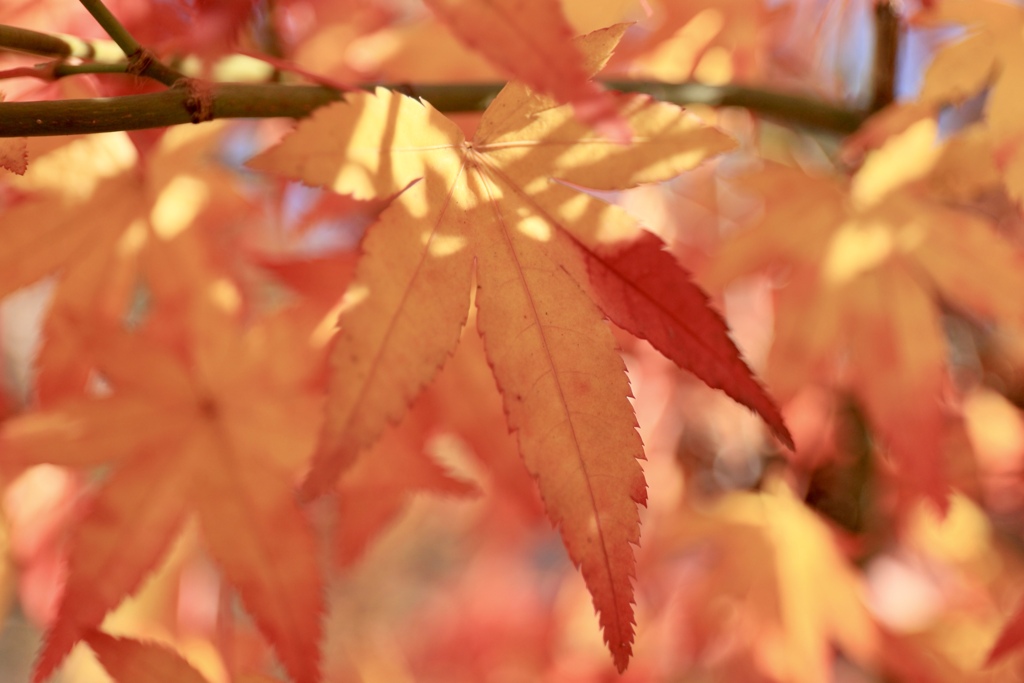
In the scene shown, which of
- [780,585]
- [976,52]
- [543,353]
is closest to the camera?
[543,353]

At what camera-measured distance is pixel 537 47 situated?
0.37 m

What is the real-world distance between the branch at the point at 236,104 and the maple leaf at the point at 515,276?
70 mm

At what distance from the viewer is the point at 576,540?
454 millimetres

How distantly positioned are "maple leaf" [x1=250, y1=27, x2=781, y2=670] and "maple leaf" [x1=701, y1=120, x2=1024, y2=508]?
375 millimetres

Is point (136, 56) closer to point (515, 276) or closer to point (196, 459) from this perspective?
point (515, 276)

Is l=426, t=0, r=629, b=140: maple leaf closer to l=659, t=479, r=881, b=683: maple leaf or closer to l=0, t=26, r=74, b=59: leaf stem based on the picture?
l=0, t=26, r=74, b=59: leaf stem

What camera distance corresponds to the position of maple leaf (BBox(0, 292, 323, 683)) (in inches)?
26.8

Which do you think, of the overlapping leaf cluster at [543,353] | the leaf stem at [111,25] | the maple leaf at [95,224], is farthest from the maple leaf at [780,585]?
the leaf stem at [111,25]

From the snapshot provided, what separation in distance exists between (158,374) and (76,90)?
0.27 meters

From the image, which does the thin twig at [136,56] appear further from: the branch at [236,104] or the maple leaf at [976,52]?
the maple leaf at [976,52]

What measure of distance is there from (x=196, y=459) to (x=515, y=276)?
17.6 inches

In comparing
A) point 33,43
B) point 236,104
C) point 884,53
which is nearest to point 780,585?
point 884,53

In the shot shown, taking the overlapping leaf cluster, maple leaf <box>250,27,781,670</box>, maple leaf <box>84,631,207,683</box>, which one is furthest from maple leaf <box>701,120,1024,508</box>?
maple leaf <box>84,631,207,683</box>

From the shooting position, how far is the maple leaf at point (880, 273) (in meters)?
0.77
